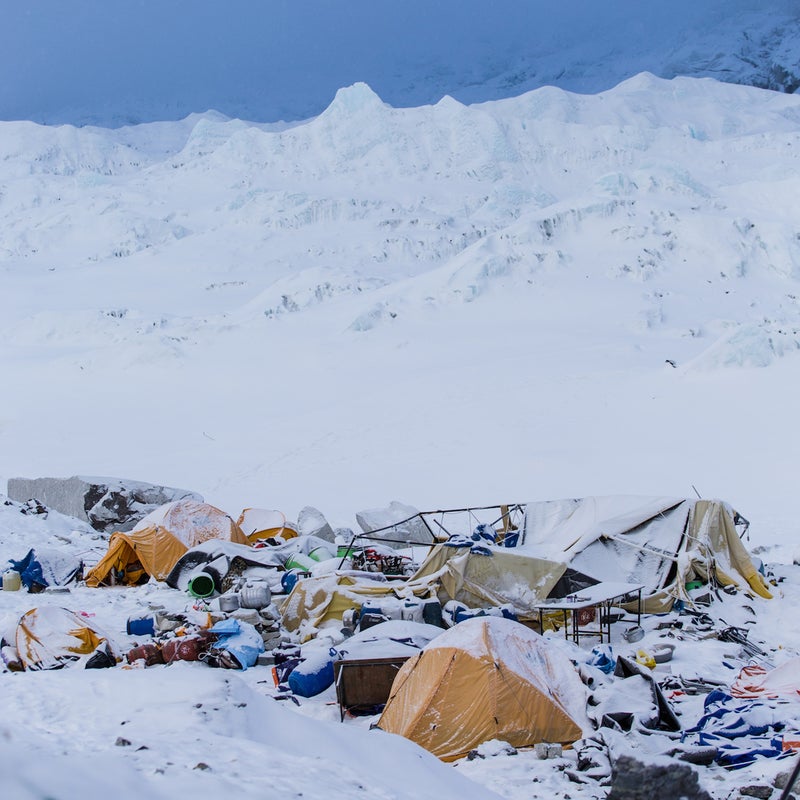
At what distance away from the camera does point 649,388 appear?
2588 cm

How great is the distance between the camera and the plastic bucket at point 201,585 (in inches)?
464

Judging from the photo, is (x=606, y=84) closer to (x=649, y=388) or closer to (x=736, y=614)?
(x=649, y=388)

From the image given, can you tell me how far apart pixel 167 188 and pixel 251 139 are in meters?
7.38

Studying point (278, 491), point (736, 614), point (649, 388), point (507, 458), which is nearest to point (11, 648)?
point (736, 614)

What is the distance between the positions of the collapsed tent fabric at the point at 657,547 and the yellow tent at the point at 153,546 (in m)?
5.43

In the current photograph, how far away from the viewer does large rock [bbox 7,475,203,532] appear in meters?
17.6

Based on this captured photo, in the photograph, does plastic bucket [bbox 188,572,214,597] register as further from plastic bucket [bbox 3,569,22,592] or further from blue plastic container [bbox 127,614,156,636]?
plastic bucket [bbox 3,569,22,592]

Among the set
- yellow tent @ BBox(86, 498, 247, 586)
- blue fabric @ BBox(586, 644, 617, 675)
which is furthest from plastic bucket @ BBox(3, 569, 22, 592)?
blue fabric @ BBox(586, 644, 617, 675)

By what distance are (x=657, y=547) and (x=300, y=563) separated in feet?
16.6

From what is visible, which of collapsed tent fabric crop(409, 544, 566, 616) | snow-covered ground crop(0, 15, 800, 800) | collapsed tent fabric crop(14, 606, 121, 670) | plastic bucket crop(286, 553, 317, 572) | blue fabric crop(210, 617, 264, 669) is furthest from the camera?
Result: plastic bucket crop(286, 553, 317, 572)

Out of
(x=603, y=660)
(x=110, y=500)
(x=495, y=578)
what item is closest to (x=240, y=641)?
(x=495, y=578)

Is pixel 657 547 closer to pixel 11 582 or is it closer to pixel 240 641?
pixel 240 641

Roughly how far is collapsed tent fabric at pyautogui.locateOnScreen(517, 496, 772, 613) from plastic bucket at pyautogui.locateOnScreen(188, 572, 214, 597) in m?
4.37

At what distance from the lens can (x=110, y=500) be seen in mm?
17641
